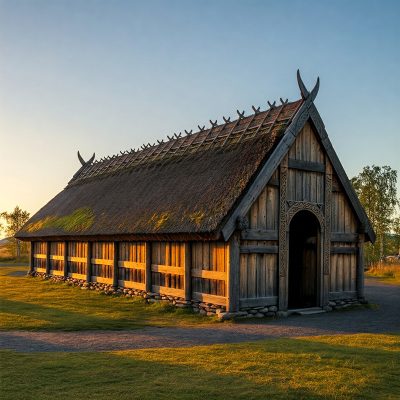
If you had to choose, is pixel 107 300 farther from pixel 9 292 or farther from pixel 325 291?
pixel 325 291

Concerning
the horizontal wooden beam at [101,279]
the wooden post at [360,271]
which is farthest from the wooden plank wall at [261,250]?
the horizontal wooden beam at [101,279]

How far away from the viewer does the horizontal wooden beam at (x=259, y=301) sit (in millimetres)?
16747

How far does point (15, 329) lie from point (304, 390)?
9.52 metres

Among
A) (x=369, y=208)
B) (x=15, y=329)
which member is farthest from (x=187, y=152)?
(x=369, y=208)

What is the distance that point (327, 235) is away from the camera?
19.6 metres

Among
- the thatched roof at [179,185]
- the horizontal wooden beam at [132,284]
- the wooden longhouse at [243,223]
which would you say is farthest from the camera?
the horizontal wooden beam at [132,284]

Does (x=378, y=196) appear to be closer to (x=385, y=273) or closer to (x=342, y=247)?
(x=385, y=273)

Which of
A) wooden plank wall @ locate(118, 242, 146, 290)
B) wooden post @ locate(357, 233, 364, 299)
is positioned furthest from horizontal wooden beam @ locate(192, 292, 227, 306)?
wooden post @ locate(357, 233, 364, 299)

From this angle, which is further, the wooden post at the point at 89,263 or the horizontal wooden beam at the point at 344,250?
the wooden post at the point at 89,263

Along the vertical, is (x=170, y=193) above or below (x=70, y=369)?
above

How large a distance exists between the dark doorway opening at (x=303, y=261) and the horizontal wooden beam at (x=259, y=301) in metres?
3.20

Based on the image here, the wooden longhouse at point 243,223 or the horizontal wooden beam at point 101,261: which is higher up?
the wooden longhouse at point 243,223

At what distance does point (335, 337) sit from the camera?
1305cm

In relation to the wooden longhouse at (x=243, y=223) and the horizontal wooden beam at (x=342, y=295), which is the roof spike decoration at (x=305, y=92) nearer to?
the wooden longhouse at (x=243, y=223)
